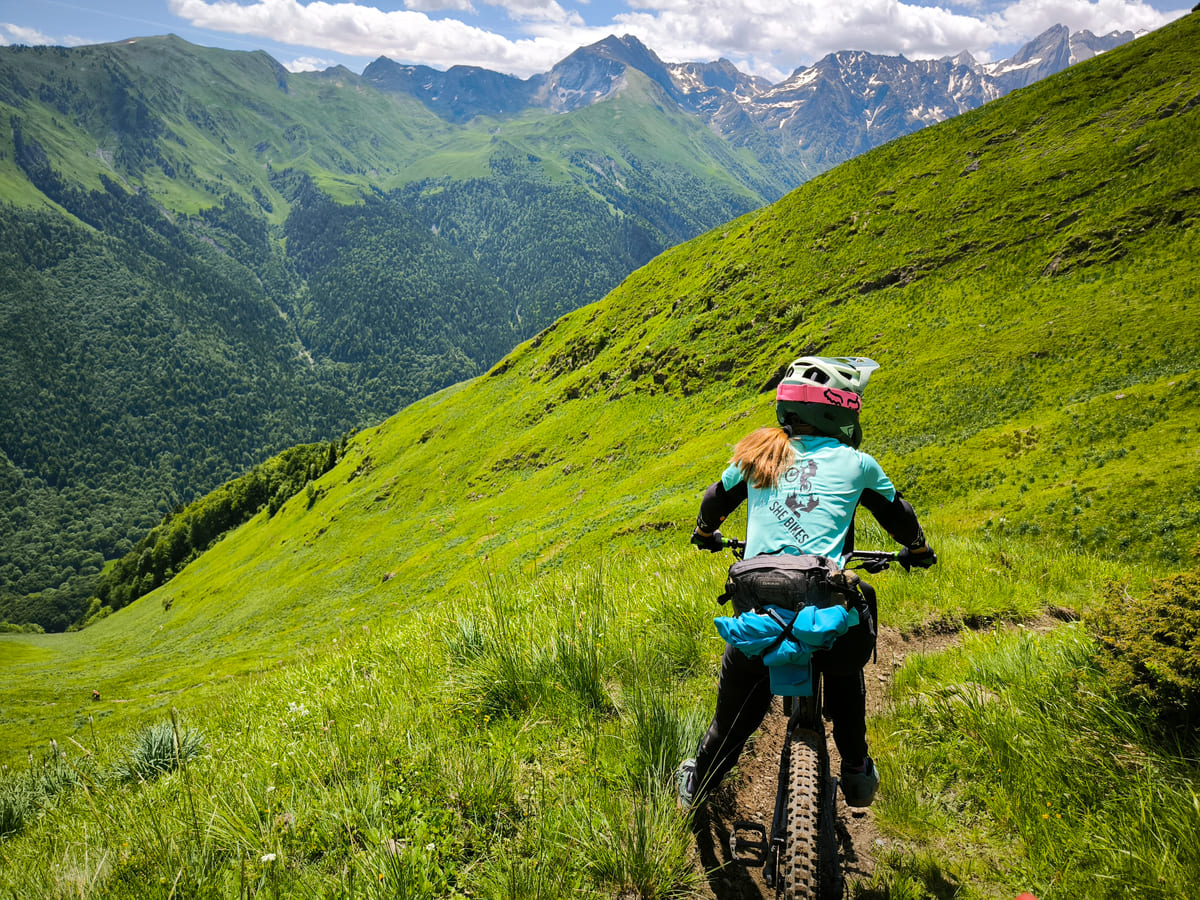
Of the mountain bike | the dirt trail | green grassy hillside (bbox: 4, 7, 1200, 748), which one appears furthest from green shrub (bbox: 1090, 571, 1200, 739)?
green grassy hillside (bbox: 4, 7, 1200, 748)

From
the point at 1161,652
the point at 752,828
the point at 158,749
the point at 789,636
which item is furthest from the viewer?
the point at 158,749

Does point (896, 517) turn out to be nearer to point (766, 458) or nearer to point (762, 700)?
point (766, 458)

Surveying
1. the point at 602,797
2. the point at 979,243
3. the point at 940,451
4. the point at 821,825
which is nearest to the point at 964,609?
the point at 821,825

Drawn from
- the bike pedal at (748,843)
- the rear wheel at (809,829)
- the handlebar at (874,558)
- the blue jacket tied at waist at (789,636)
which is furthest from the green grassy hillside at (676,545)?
the handlebar at (874,558)

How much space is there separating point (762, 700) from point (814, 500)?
1.40m

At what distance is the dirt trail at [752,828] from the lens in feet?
11.5

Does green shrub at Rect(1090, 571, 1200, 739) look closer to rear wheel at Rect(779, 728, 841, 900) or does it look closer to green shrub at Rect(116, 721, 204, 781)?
rear wheel at Rect(779, 728, 841, 900)

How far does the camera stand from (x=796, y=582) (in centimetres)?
333

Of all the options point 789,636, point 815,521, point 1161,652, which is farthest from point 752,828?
point 1161,652

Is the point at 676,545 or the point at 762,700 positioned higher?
the point at 762,700

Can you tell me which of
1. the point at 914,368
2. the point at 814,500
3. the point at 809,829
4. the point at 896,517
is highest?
the point at 814,500

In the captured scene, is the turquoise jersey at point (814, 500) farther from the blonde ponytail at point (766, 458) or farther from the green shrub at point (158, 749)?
the green shrub at point (158, 749)

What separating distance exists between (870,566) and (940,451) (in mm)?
20887

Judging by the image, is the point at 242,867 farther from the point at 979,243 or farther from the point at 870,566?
the point at 979,243
